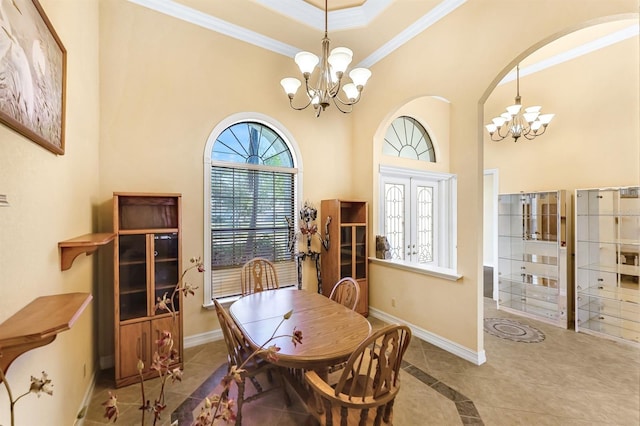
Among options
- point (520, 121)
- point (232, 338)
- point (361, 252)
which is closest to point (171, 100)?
point (232, 338)

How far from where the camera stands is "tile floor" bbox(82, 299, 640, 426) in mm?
2156

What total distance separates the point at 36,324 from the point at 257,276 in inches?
91.4

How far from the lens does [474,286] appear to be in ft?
9.50

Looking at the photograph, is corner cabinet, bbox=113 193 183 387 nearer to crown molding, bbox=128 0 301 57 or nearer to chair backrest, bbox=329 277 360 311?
chair backrest, bbox=329 277 360 311

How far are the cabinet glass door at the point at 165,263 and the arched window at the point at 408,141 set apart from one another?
3.51m

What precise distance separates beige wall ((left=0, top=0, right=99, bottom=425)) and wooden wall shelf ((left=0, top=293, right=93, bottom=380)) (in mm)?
52

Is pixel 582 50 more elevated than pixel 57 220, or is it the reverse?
pixel 582 50

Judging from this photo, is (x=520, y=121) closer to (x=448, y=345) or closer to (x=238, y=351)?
(x=448, y=345)

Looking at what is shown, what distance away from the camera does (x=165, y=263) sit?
2795 millimetres

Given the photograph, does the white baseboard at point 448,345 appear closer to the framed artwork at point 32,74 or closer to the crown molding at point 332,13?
the framed artwork at point 32,74

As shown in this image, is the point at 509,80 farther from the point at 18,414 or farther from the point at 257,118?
the point at 18,414

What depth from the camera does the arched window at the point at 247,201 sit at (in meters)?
3.43

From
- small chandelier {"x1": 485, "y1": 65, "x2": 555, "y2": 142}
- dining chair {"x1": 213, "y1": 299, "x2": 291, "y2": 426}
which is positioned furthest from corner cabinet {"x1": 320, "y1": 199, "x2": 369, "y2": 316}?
small chandelier {"x1": 485, "y1": 65, "x2": 555, "y2": 142}

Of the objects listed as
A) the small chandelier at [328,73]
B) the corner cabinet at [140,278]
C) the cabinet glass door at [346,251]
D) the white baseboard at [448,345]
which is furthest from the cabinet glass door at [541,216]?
the corner cabinet at [140,278]
